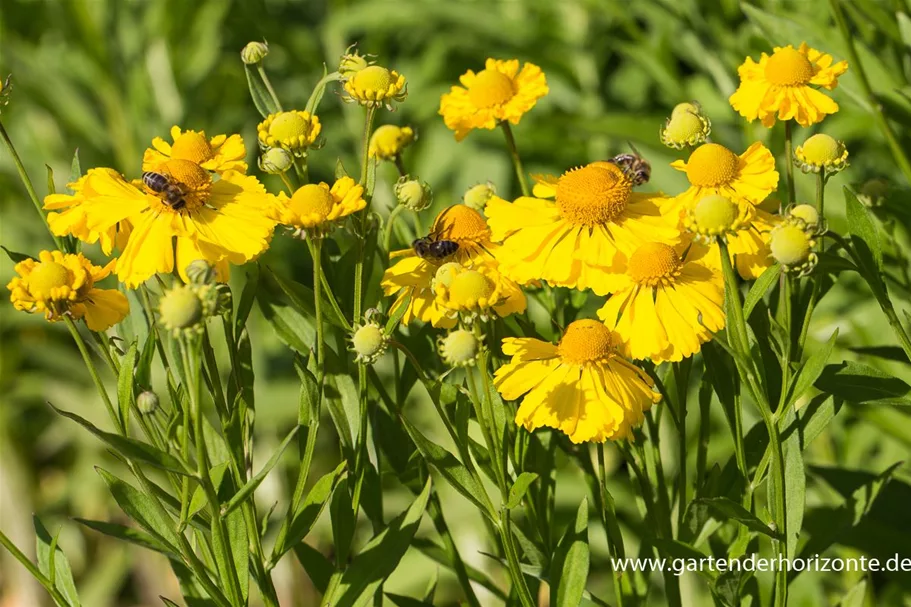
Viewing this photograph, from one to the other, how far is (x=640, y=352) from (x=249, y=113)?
2624 millimetres

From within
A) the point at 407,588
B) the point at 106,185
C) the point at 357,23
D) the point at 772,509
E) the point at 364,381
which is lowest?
the point at 407,588

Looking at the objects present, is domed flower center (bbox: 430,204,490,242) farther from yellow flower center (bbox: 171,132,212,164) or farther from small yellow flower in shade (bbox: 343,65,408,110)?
yellow flower center (bbox: 171,132,212,164)

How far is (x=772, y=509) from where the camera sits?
888 millimetres

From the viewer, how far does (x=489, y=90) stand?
105 cm

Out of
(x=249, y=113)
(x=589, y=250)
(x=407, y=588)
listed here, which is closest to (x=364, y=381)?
Answer: (x=589, y=250)

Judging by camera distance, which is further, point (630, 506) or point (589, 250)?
point (630, 506)

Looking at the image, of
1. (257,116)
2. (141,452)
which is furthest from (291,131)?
(257,116)

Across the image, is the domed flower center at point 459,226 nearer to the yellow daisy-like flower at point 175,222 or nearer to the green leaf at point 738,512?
the yellow daisy-like flower at point 175,222

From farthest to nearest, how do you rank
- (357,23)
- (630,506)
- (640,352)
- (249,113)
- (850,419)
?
(249,113) < (357,23) < (630,506) < (850,419) < (640,352)

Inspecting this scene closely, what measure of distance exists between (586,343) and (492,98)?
316 mm

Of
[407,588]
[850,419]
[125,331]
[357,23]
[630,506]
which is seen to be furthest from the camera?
[357,23]

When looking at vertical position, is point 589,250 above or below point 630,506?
above

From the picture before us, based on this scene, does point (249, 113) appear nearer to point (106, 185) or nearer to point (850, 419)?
point (850, 419)

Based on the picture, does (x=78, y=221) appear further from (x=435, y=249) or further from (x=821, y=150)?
(x=821, y=150)
